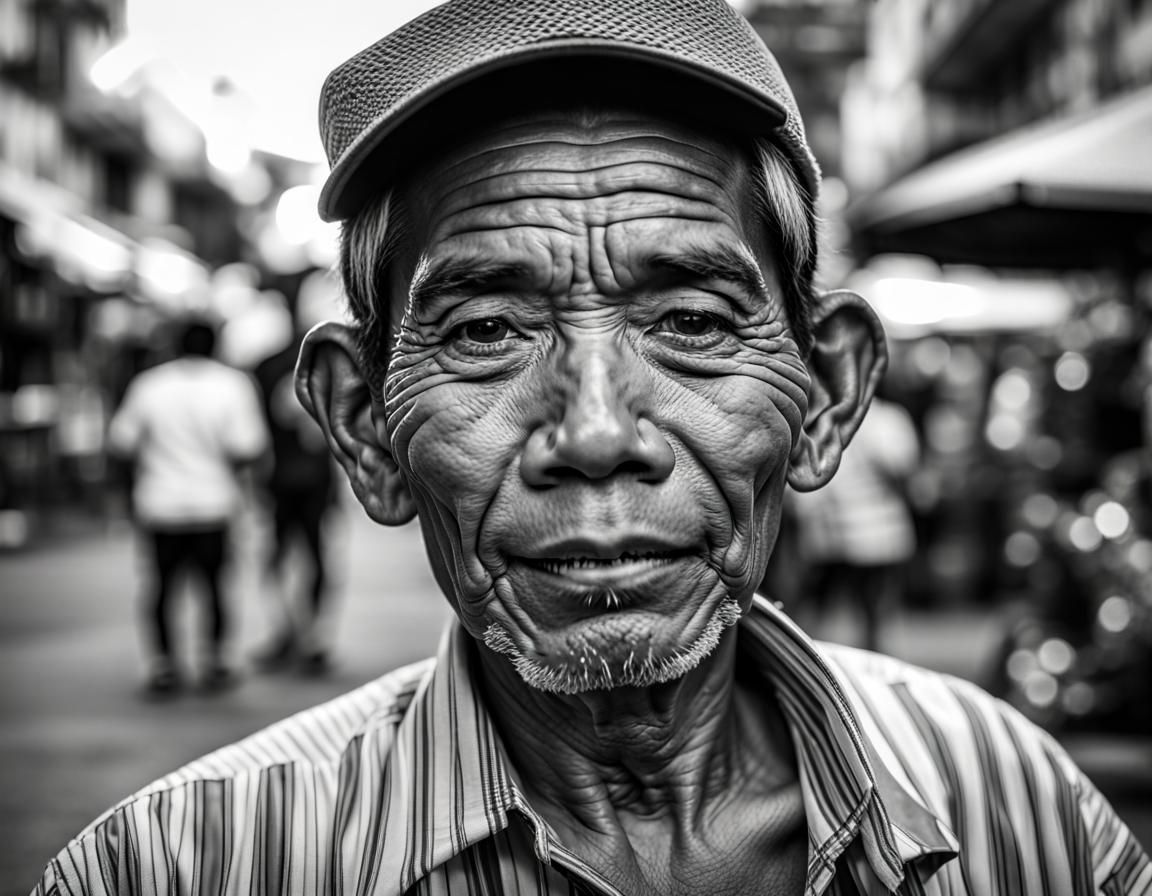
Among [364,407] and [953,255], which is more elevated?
[953,255]

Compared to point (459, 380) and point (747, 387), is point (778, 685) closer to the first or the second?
point (747, 387)

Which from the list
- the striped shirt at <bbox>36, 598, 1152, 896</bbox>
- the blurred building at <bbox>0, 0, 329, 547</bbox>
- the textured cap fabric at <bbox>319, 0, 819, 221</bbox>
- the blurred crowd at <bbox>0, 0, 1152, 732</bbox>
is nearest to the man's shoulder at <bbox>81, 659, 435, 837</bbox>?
the striped shirt at <bbox>36, 598, 1152, 896</bbox>

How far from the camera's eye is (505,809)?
1.43m

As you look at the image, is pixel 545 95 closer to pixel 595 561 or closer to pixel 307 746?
pixel 595 561

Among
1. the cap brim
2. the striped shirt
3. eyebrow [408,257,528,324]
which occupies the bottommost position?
the striped shirt

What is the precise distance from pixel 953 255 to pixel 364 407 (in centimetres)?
484

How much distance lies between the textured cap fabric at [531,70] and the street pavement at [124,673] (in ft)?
12.0

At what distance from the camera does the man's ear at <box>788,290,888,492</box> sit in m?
1.65

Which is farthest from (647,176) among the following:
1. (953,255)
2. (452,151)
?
(953,255)

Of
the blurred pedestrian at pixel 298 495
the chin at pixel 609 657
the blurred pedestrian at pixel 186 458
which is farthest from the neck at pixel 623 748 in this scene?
the blurred pedestrian at pixel 298 495

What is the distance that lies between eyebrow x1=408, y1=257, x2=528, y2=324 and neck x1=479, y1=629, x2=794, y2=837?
49 cm

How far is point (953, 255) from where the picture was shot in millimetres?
5855

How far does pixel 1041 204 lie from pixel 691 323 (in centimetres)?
364

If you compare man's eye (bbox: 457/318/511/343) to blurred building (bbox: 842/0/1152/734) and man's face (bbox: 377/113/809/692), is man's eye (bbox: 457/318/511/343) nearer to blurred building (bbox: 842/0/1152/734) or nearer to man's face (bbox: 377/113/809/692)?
man's face (bbox: 377/113/809/692)
